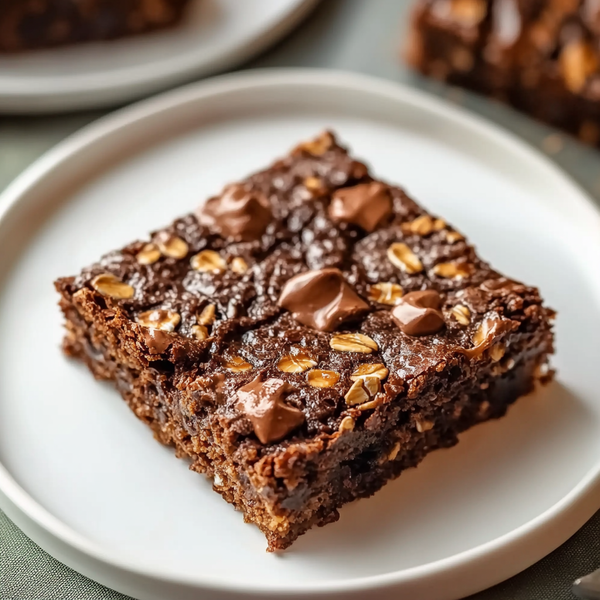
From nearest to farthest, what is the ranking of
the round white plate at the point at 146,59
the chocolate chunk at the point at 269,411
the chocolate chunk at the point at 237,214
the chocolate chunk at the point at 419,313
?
1. the chocolate chunk at the point at 269,411
2. the chocolate chunk at the point at 419,313
3. the chocolate chunk at the point at 237,214
4. the round white plate at the point at 146,59

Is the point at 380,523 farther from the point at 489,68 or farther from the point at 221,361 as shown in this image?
the point at 489,68

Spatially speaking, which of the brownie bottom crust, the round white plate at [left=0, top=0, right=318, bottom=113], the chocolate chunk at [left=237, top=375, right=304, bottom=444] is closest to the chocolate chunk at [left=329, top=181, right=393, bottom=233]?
the brownie bottom crust

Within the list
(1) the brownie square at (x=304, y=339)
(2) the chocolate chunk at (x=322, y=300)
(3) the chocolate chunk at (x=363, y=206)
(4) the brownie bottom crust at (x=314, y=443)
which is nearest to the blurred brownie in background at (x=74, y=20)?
(1) the brownie square at (x=304, y=339)

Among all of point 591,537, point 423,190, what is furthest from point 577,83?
point 591,537

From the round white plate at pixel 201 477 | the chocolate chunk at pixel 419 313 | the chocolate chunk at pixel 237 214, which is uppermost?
the chocolate chunk at pixel 419 313

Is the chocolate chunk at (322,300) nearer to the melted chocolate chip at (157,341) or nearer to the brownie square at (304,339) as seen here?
the brownie square at (304,339)

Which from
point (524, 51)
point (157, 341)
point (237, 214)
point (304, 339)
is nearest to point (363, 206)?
point (237, 214)
